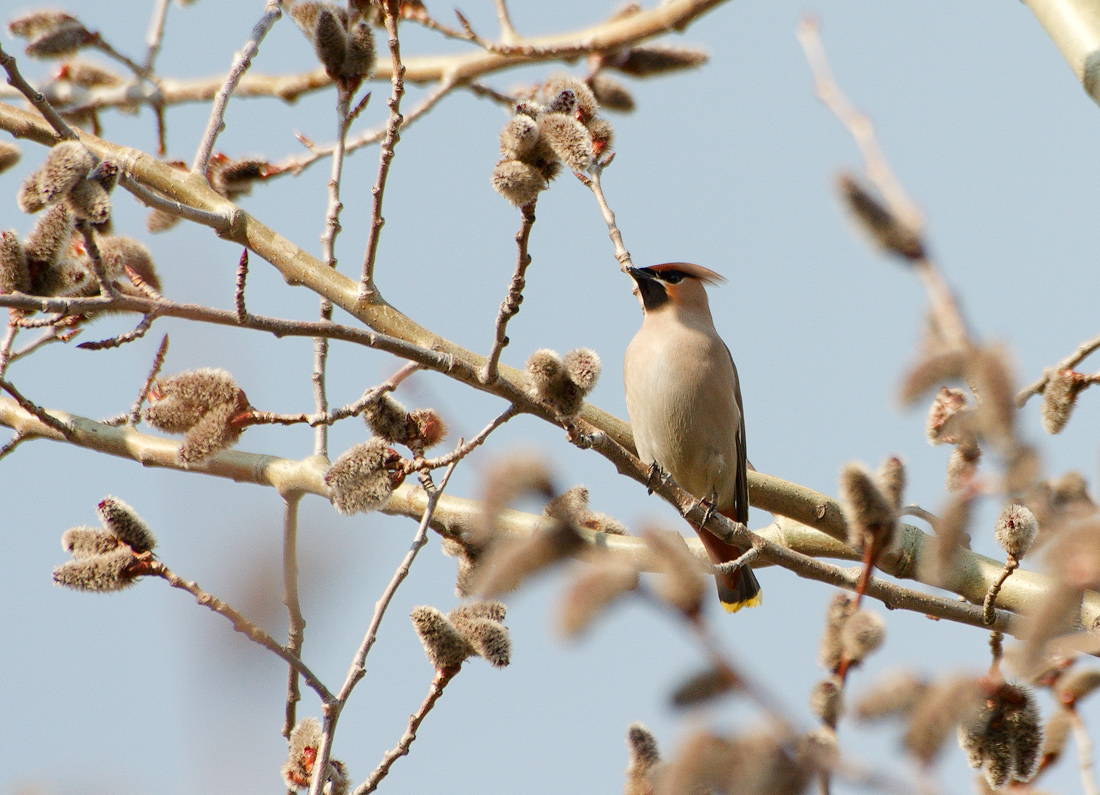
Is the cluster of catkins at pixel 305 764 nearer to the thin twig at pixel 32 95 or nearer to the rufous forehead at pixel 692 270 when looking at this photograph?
the thin twig at pixel 32 95

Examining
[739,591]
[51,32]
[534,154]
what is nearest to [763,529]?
[739,591]

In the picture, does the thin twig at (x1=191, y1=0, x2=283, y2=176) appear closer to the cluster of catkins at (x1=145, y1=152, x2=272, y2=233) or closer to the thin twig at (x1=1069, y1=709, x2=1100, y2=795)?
the cluster of catkins at (x1=145, y1=152, x2=272, y2=233)

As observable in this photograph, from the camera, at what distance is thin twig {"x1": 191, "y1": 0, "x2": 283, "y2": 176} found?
3.27 m

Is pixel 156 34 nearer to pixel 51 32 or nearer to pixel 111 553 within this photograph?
pixel 51 32

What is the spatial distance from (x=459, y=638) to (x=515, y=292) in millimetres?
852

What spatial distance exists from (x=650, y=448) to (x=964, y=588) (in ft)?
5.71

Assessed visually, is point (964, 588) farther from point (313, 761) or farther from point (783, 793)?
point (783, 793)

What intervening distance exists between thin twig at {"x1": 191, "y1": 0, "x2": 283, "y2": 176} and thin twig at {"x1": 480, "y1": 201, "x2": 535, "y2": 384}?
1255mm

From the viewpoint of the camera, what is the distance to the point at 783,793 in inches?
44.3

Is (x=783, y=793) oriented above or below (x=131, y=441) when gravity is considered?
below

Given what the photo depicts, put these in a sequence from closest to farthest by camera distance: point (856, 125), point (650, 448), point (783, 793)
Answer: point (783, 793) → point (856, 125) → point (650, 448)

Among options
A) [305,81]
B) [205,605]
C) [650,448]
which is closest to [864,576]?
[205,605]

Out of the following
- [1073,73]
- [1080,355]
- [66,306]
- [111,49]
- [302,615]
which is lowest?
[302,615]

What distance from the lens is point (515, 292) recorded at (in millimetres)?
2455
